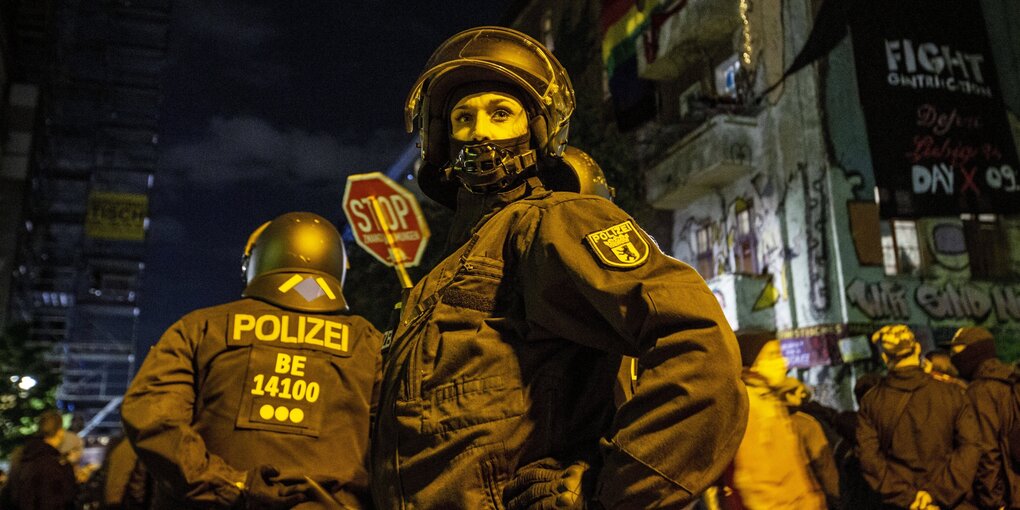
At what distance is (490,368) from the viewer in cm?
184

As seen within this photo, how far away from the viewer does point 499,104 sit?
7.79 ft

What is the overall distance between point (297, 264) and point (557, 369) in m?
2.73

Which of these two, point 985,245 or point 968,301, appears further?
point 985,245

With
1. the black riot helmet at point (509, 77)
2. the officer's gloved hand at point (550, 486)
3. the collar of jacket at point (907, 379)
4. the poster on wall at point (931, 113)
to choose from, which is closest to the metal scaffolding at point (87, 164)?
the poster on wall at point (931, 113)

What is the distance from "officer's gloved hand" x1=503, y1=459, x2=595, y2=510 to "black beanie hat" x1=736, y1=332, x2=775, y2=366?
12.1 ft

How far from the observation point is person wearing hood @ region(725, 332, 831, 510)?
15.3 feet

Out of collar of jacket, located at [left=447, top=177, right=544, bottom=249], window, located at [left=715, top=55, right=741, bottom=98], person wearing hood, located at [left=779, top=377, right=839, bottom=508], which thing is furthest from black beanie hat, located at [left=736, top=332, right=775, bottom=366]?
window, located at [left=715, top=55, right=741, bottom=98]

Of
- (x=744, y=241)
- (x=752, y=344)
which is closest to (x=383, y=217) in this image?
(x=752, y=344)

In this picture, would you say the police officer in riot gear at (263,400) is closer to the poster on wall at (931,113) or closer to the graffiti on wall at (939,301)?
the graffiti on wall at (939,301)

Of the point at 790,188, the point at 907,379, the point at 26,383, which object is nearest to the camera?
the point at 907,379

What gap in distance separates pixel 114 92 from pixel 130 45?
79.8 inches

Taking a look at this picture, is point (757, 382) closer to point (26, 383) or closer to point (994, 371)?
point (994, 371)

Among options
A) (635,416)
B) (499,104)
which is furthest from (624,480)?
(499,104)

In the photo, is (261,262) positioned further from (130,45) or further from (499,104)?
(130,45)
